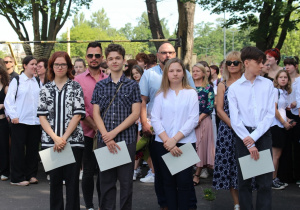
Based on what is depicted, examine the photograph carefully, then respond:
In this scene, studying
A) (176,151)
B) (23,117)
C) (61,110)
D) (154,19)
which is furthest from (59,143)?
(154,19)

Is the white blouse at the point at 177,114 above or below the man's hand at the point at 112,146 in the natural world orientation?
above

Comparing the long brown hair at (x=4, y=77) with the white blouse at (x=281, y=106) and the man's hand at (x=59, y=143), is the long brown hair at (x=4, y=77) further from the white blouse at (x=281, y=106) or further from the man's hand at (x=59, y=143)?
the white blouse at (x=281, y=106)

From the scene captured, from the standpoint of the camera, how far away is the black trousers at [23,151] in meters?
7.57

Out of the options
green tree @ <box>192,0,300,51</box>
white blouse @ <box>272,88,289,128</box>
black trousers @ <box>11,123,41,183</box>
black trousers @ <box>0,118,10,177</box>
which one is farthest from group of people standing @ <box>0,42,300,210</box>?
green tree @ <box>192,0,300,51</box>

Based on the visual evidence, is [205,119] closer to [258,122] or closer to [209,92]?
[209,92]

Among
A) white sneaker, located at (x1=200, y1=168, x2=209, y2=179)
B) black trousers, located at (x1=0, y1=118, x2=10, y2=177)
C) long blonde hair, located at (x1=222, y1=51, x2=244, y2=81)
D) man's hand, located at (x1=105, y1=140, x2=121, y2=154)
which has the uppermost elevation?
long blonde hair, located at (x1=222, y1=51, x2=244, y2=81)

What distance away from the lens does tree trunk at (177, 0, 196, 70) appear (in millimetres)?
13172

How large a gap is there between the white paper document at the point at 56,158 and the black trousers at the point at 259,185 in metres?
1.92

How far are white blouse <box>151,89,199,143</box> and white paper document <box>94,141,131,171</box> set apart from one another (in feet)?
1.67

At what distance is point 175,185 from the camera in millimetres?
5164

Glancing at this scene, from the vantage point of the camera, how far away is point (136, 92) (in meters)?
4.96

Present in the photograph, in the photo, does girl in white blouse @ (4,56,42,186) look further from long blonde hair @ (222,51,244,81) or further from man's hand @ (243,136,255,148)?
man's hand @ (243,136,255,148)

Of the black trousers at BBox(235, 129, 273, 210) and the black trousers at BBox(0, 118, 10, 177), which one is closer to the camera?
the black trousers at BBox(235, 129, 273, 210)

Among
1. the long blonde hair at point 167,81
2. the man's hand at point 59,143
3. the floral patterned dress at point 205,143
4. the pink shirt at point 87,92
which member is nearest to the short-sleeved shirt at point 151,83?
the long blonde hair at point 167,81
